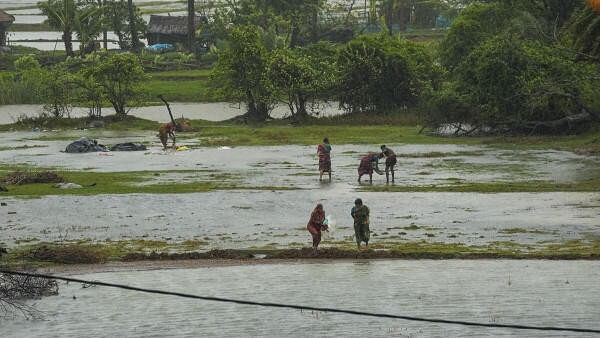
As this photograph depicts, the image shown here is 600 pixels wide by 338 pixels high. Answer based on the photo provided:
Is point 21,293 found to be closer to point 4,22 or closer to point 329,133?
point 329,133

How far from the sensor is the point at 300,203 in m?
37.6

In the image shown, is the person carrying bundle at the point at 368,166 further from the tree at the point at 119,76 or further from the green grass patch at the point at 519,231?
the tree at the point at 119,76

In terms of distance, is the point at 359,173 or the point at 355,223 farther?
the point at 359,173

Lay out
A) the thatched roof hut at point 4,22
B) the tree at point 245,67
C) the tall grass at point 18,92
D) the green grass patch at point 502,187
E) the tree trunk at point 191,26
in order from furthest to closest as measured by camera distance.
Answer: the thatched roof hut at point 4,22 → the tree trunk at point 191,26 → the tall grass at point 18,92 → the tree at point 245,67 → the green grass patch at point 502,187

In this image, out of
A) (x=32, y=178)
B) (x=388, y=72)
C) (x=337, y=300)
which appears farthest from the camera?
(x=388, y=72)

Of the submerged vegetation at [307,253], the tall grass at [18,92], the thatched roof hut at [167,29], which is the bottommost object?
the submerged vegetation at [307,253]

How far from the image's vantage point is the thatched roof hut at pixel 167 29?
3991 inches

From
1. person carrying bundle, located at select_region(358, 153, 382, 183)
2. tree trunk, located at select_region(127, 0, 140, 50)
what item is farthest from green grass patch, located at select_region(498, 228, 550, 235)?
tree trunk, located at select_region(127, 0, 140, 50)

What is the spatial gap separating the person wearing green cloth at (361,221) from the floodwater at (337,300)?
866mm

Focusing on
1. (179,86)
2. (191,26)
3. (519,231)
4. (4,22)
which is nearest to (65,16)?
(191,26)

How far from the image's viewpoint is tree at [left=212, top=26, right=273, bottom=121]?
65438 mm

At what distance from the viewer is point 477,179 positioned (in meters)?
42.0

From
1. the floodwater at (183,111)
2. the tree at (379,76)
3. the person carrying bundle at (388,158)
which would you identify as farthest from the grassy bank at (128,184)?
the floodwater at (183,111)

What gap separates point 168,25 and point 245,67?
37.7m
